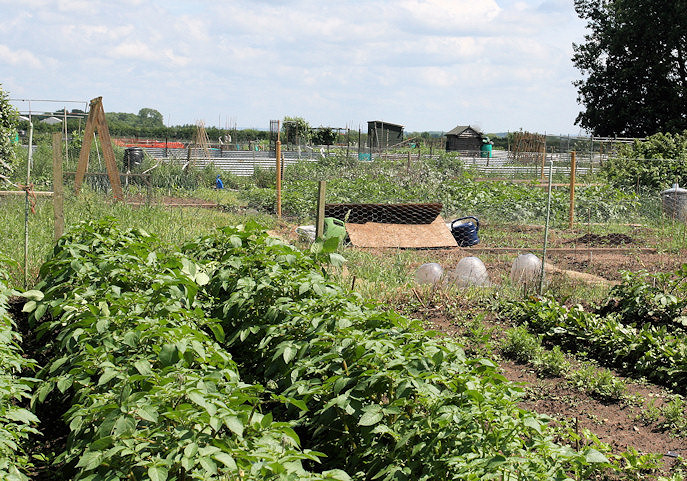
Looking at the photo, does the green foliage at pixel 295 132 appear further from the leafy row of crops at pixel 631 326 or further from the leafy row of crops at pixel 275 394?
the leafy row of crops at pixel 275 394

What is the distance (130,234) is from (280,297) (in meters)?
2.42

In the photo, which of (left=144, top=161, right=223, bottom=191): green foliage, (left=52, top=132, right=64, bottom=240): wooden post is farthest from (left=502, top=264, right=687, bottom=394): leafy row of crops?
(left=144, top=161, right=223, bottom=191): green foliage

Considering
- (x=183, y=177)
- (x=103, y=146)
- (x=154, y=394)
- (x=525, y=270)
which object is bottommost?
(x=525, y=270)

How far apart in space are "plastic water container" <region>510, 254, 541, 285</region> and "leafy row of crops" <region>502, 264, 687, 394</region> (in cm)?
88

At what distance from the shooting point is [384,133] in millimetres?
40844

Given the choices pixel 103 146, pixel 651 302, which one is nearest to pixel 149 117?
pixel 103 146

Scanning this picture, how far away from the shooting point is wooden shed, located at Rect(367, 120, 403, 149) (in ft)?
126

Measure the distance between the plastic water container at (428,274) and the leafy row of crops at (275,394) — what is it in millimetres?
3142

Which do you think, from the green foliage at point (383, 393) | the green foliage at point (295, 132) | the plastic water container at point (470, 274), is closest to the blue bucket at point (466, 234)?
the plastic water container at point (470, 274)

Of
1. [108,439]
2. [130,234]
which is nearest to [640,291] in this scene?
[130,234]

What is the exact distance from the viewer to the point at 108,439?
2.35 metres

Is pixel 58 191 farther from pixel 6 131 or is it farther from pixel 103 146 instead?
pixel 6 131

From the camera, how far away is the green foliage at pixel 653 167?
1648cm

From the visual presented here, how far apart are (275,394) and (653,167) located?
16056mm
